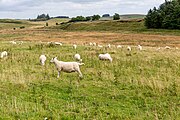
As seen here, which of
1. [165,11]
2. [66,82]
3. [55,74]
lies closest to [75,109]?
[66,82]

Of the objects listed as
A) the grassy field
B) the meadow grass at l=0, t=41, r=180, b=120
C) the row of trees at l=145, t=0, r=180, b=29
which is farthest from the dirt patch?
the meadow grass at l=0, t=41, r=180, b=120

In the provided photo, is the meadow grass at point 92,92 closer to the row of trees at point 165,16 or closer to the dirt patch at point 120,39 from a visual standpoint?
the dirt patch at point 120,39

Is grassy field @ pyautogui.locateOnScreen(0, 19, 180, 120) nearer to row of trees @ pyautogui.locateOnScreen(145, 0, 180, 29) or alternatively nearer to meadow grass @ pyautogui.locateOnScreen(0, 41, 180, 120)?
meadow grass @ pyautogui.locateOnScreen(0, 41, 180, 120)

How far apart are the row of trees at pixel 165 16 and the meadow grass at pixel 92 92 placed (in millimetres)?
71825

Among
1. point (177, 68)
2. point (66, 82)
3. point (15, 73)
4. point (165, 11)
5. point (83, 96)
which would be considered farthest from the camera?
point (165, 11)

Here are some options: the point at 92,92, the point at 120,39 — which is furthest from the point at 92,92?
the point at 120,39

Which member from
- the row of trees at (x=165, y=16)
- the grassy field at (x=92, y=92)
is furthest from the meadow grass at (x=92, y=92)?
the row of trees at (x=165, y=16)

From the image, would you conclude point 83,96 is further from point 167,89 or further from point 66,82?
point 167,89

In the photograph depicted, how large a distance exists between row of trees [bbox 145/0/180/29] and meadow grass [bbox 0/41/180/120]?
2828 inches

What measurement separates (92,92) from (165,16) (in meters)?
82.9

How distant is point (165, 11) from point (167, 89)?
8447 centimetres

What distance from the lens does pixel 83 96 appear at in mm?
13070

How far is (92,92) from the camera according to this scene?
13.8 meters

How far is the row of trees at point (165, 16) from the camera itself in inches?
3504
